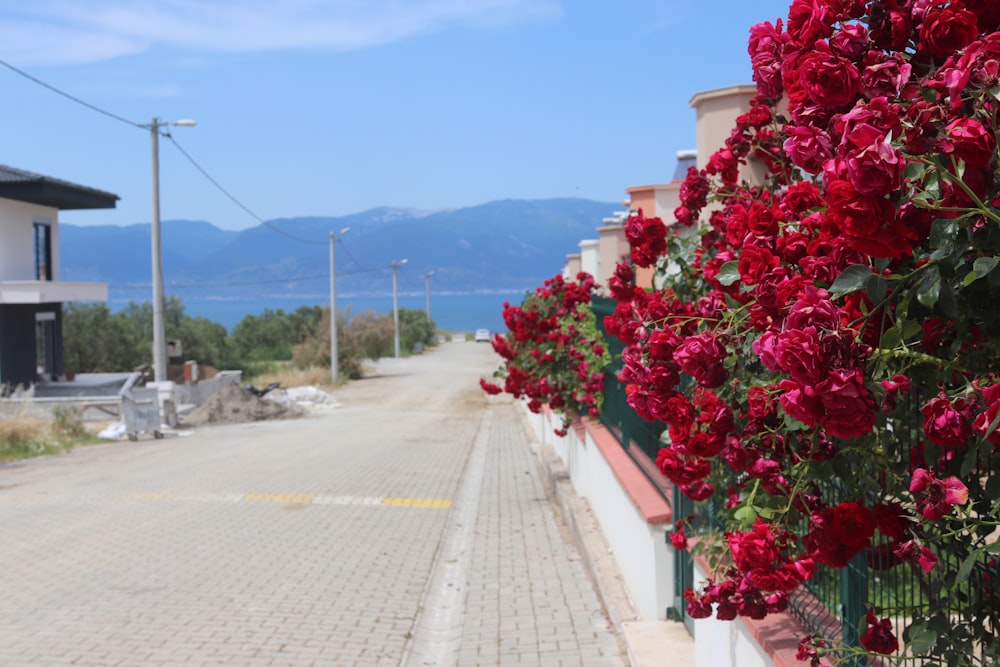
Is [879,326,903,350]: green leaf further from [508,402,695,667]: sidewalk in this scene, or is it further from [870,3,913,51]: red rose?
[508,402,695,667]: sidewalk

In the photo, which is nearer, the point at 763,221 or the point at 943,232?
the point at 943,232

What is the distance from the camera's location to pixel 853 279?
6.18 ft

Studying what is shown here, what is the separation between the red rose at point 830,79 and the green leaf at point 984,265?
1.35 feet

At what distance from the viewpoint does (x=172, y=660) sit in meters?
6.39

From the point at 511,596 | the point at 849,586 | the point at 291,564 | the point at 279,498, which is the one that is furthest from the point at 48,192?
the point at 849,586

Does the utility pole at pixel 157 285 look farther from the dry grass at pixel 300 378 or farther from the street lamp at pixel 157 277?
the dry grass at pixel 300 378

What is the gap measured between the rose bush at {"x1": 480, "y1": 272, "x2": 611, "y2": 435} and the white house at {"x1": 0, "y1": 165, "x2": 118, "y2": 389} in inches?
846

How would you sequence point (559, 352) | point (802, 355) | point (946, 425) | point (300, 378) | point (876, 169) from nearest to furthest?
point (876, 169) → point (802, 355) → point (946, 425) → point (559, 352) → point (300, 378)

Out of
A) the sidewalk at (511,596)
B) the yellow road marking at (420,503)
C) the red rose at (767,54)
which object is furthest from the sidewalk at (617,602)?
the red rose at (767,54)

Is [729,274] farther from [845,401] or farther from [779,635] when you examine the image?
[779,635]

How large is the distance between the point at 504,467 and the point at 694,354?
14410 mm

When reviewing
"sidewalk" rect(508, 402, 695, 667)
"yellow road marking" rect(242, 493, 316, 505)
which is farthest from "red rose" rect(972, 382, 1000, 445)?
"yellow road marking" rect(242, 493, 316, 505)

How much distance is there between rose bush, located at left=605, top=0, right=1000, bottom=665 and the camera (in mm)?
1796

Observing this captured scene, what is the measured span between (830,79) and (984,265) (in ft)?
1.54
